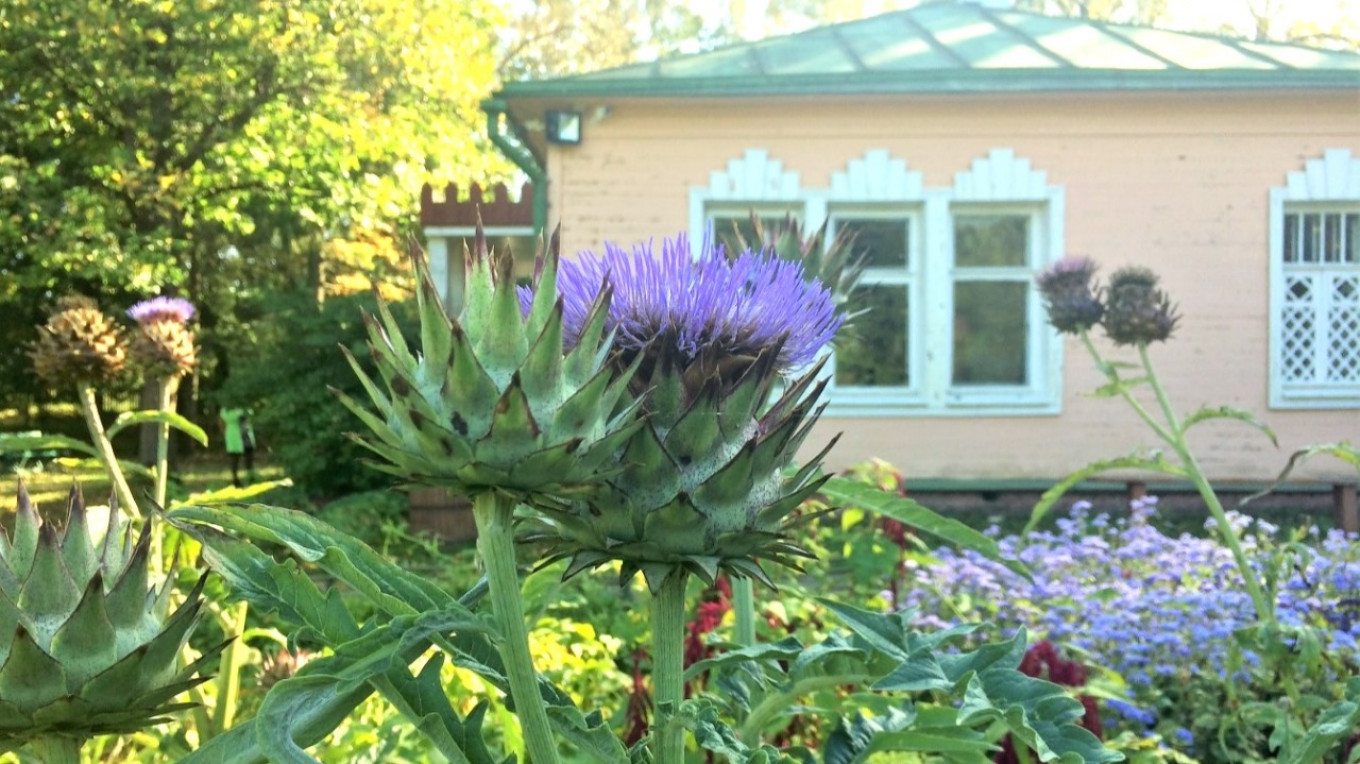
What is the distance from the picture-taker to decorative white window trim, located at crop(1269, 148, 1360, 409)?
810 cm

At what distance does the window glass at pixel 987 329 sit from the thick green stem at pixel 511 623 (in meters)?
7.47

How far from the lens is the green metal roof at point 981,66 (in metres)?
7.89

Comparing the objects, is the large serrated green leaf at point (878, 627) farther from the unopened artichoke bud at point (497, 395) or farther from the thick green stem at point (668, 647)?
the unopened artichoke bud at point (497, 395)

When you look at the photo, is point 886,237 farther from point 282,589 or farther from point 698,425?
point 282,589

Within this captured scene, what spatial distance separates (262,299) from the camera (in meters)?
11.1

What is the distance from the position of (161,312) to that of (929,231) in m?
5.78

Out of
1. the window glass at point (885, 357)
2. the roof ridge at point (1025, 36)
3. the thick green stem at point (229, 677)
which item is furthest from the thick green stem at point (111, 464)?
the roof ridge at point (1025, 36)

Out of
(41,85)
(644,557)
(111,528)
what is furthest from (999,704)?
(41,85)

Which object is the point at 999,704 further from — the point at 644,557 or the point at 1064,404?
the point at 1064,404

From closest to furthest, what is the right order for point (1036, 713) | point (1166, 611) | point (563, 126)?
point (1036, 713) → point (1166, 611) → point (563, 126)

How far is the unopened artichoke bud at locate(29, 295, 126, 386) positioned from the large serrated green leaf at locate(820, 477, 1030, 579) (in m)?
2.42

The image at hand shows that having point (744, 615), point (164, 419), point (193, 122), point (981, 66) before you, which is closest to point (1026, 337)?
point (981, 66)

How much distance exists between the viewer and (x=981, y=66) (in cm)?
812

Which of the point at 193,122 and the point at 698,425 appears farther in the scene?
the point at 193,122
